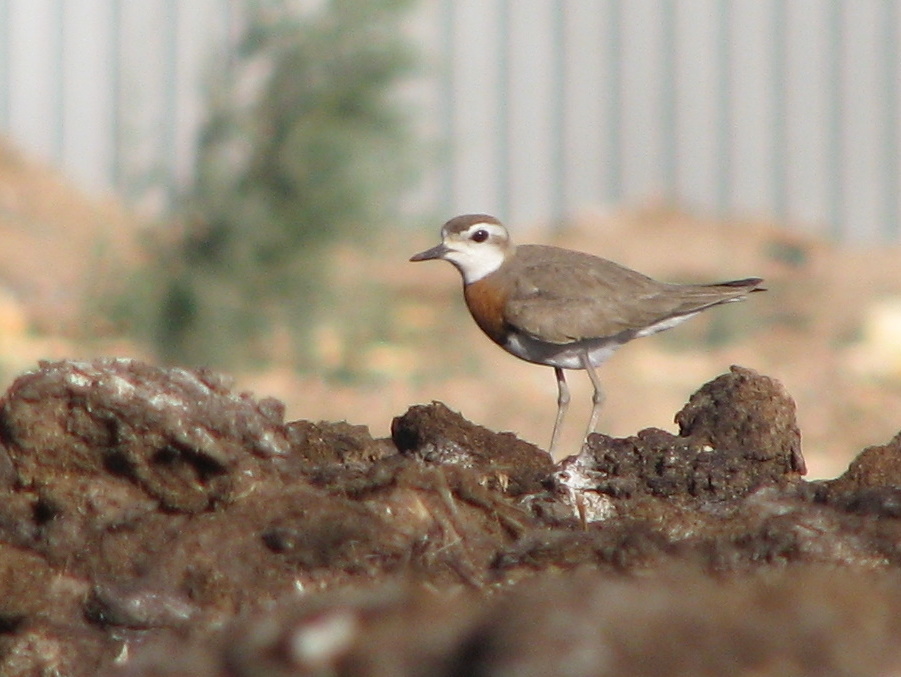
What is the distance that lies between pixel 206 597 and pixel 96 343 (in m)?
8.50

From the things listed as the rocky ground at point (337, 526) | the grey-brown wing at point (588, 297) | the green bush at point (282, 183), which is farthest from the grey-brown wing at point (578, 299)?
the green bush at point (282, 183)

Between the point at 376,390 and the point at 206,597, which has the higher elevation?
the point at 376,390

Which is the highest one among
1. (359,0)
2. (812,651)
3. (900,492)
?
(359,0)

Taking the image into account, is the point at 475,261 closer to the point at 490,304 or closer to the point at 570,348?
the point at 490,304

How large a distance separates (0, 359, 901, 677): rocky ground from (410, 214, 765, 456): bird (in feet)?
6.44

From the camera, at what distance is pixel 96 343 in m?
10.7

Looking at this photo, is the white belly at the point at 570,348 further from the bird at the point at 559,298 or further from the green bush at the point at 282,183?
the green bush at the point at 282,183

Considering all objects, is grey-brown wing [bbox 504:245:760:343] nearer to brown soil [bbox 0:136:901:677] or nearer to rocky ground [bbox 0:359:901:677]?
brown soil [bbox 0:136:901:677]

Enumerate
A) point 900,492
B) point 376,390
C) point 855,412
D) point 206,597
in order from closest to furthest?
1. point 206,597
2. point 900,492
3. point 855,412
4. point 376,390

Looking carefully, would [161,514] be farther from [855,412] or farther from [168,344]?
[168,344]

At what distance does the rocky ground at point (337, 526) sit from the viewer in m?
1.76

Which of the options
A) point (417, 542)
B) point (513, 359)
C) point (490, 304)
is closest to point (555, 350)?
point (490, 304)

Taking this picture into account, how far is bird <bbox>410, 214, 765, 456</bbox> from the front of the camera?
5.22 m

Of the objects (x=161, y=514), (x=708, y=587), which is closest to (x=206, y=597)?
(x=161, y=514)
